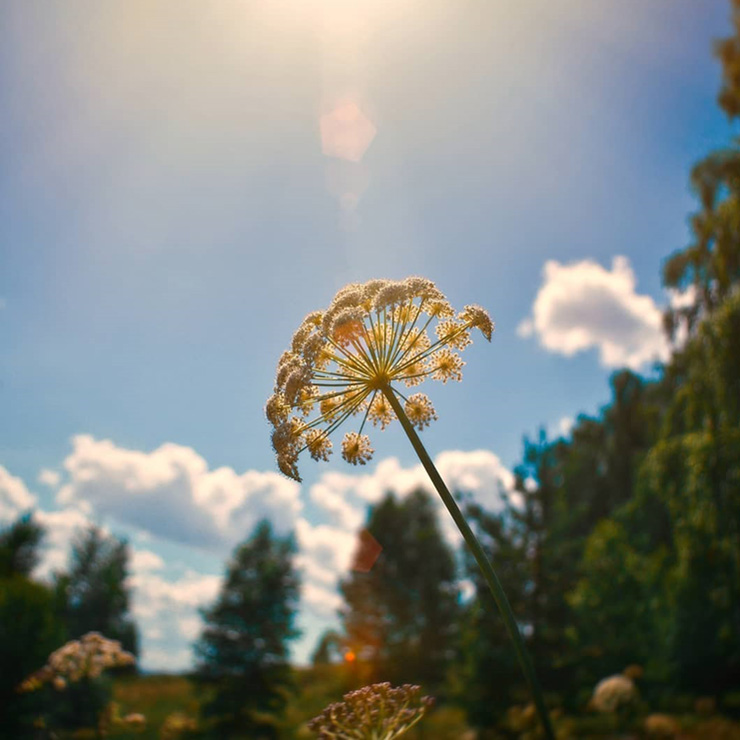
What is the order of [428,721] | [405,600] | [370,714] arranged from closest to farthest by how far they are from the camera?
[370,714] < [428,721] < [405,600]

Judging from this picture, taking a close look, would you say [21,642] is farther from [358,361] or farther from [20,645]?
[358,361]

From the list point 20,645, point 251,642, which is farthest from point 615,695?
point 20,645

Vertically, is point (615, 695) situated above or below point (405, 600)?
below

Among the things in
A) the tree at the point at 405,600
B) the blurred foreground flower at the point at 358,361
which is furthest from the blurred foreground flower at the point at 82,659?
the tree at the point at 405,600

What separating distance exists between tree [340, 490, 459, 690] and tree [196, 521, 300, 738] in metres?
6.32

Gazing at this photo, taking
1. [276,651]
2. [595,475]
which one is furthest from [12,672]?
[595,475]

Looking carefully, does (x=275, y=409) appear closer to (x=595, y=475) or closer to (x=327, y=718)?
(x=327, y=718)

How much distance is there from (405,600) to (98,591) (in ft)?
120

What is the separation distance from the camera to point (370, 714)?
317 centimetres

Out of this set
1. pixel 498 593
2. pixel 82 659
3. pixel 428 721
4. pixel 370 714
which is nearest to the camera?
pixel 498 593

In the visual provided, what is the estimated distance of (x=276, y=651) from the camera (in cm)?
3069

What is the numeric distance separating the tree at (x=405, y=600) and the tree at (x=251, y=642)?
6324 millimetres

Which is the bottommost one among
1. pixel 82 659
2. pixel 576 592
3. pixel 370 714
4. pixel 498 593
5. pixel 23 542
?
pixel 370 714

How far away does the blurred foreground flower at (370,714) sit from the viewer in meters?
3.04
